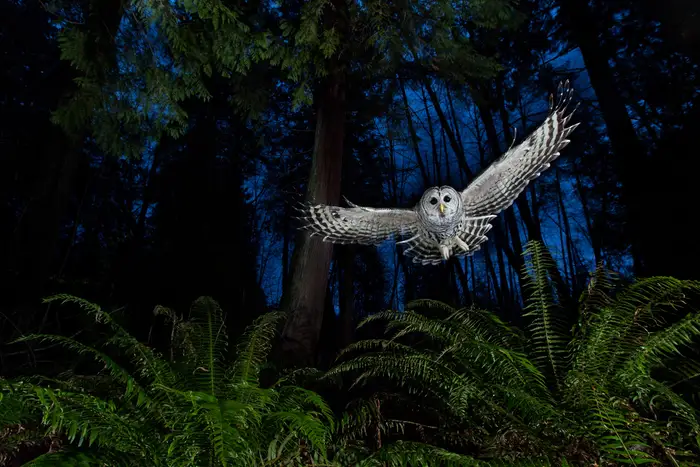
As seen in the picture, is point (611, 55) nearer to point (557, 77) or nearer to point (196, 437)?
point (557, 77)

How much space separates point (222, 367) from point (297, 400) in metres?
0.43

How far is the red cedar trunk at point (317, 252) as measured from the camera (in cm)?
341

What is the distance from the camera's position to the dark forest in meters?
1.37

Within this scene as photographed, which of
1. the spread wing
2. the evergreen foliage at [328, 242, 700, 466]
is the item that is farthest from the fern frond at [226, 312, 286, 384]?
the spread wing

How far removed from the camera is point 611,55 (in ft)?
19.8

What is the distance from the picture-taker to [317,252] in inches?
145

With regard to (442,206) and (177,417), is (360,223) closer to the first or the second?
(442,206)

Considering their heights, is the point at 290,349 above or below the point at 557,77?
below

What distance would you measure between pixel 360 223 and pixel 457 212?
2.33 ft

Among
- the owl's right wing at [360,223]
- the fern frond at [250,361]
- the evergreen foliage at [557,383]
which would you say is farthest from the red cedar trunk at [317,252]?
the evergreen foliage at [557,383]

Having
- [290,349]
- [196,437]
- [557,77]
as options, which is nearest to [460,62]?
[290,349]

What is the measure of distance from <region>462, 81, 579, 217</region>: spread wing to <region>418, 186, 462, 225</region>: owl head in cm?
15

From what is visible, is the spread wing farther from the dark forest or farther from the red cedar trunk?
the red cedar trunk

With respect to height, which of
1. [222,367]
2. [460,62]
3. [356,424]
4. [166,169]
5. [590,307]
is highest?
[166,169]
